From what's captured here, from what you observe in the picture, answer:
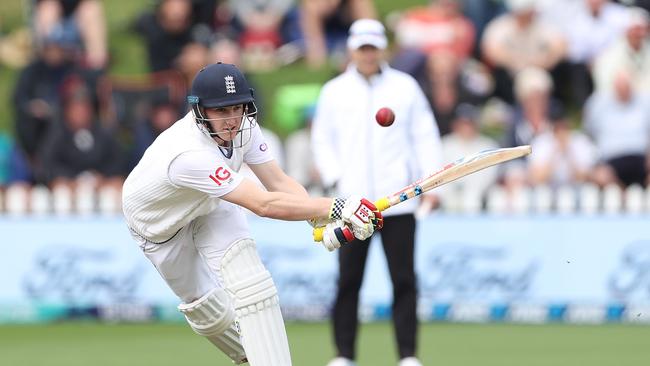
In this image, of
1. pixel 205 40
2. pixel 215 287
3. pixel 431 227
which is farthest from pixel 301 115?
pixel 215 287

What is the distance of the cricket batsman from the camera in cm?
614

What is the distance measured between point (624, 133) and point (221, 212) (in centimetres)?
638

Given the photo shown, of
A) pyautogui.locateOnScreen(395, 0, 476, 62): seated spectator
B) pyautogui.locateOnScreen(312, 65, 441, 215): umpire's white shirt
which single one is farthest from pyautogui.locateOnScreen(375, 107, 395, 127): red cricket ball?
pyautogui.locateOnScreen(395, 0, 476, 62): seated spectator

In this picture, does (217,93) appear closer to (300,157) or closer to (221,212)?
(221,212)

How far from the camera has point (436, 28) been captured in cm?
1323

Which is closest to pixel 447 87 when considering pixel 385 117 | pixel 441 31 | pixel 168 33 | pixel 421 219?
pixel 441 31

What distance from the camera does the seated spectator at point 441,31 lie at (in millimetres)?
13148

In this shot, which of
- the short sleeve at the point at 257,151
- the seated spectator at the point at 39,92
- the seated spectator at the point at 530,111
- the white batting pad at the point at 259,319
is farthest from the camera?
Result: the seated spectator at the point at 39,92

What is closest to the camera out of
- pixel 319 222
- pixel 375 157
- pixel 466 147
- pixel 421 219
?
pixel 319 222

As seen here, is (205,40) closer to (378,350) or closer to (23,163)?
(23,163)

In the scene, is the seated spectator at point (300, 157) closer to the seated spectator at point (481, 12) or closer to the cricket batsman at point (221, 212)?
the seated spectator at point (481, 12)

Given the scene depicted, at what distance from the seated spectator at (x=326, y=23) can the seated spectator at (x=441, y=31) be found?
60 centimetres

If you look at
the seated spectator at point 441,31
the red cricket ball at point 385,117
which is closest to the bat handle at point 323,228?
the red cricket ball at point 385,117

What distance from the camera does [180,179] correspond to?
20.4ft
